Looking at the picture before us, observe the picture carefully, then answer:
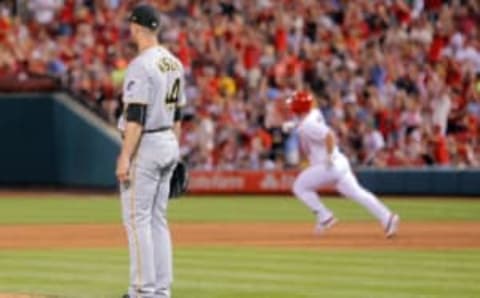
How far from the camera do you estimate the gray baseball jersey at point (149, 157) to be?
909 cm

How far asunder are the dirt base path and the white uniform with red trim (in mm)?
303

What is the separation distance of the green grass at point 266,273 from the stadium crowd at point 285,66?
1006cm

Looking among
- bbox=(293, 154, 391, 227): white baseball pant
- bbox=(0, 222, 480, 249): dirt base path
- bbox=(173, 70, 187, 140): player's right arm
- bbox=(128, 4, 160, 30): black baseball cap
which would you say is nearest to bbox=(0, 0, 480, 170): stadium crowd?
bbox=(0, 222, 480, 249): dirt base path

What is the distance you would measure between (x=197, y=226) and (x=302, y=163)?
23.3 feet

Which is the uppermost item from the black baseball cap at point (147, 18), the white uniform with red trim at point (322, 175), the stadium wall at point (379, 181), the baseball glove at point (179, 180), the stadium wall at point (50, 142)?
the black baseball cap at point (147, 18)

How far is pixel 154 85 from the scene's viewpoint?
9.13 meters

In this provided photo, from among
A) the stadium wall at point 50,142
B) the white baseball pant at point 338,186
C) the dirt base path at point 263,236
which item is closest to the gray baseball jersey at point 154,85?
the dirt base path at point 263,236

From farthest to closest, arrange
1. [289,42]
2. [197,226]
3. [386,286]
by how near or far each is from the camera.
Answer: [289,42] → [197,226] → [386,286]

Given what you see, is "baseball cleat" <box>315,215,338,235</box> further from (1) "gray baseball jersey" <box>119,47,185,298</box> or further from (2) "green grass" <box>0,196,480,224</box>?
(1) "gray baseball jersey" <box>119,47,185,298</box>

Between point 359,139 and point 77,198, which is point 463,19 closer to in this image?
point 359,139

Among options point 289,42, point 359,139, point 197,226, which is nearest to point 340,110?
point 359,139

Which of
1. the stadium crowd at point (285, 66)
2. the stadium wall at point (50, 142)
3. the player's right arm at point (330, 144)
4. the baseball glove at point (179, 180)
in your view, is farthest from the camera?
the stadium wall at point (50, 142)

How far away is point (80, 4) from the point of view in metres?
26.6

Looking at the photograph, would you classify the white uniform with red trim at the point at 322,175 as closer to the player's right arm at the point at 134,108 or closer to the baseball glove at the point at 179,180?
the baseball glove at the point at 179,180
